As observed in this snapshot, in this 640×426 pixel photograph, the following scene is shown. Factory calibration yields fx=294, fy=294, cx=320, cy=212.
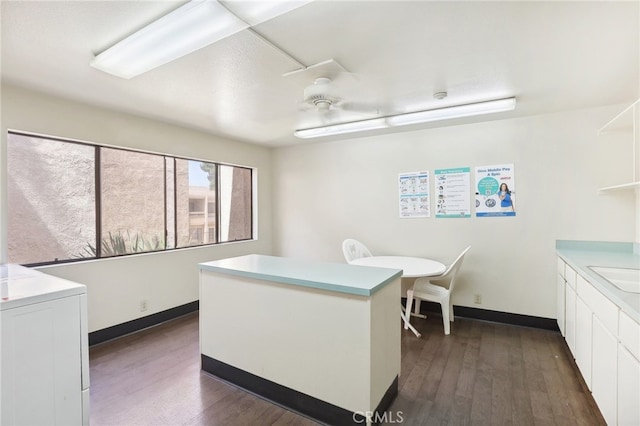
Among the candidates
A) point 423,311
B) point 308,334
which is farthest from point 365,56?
point 423,311

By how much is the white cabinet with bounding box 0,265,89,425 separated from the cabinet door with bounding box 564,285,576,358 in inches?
137

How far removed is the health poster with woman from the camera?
3350 mm

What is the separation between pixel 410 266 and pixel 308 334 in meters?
1.76

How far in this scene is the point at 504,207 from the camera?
11.1ft

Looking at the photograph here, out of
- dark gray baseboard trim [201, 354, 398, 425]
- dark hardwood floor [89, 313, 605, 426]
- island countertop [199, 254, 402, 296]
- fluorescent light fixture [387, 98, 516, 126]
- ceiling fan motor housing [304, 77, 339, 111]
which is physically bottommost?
dark hardwood floor [89, 313, 605, 426]

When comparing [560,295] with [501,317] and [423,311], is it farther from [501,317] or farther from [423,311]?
[423,311]

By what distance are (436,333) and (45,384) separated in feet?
10.5

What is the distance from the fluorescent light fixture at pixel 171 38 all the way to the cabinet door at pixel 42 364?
1460 millimetres

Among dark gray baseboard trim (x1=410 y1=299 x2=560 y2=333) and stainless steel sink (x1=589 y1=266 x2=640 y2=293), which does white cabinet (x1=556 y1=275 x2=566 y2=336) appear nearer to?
dark gray baseboard trim (x1=410 y1=299 x2=560 y2=333)

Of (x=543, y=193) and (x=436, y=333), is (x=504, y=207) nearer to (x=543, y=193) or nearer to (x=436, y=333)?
(x=543, y=193)

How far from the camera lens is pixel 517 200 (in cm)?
332

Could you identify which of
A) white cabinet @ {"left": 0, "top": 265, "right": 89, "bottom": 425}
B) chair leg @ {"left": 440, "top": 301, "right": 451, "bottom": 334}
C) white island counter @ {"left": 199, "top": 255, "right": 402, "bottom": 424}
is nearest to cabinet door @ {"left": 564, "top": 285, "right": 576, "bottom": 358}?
chair leg @ {"left": 440, "top": 301, "right": 451, "bottom": 334}

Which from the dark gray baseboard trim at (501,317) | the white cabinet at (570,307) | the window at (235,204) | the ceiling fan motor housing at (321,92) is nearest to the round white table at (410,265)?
the dark gray baseboard trim at (501,317)

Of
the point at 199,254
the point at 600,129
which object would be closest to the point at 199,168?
the point at 199,254
